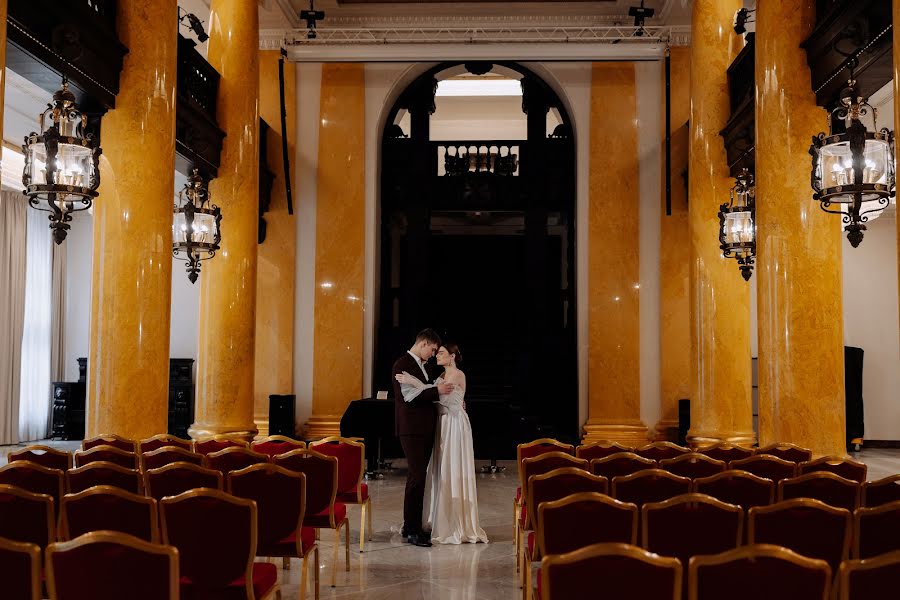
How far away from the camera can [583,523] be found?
409 centimetres

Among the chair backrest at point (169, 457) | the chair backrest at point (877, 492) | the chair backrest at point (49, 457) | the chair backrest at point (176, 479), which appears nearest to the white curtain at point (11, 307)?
the chair backrest at point (49, 457)

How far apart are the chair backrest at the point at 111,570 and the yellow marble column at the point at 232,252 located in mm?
6726

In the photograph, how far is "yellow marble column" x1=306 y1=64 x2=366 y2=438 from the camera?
14.4 metres

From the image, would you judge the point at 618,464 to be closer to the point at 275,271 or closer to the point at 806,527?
the point at 806,527

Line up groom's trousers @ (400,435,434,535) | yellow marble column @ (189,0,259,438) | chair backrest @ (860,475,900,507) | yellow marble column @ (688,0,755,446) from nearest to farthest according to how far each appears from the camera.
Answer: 1. chair backrest @ (860,475,900,507)
2. groom's trousers @ (400,435,434,535)
3. yellow marble column @ (688,0,755,446)
4. yellow marble column @ (189,0,259,438)

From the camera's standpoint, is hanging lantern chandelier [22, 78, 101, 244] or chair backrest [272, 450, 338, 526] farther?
hanging lantern chandelier [22, 78, 101, 244]

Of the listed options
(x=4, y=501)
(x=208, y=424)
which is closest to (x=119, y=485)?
(x=4, y=501)

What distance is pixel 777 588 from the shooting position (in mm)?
2930

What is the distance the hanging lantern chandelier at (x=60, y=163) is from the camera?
6.58 metres

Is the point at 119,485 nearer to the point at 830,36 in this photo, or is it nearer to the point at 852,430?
the point at 830,36

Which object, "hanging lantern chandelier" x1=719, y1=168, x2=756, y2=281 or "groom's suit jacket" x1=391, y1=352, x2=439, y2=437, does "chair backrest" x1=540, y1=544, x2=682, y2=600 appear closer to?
"groom's suit jacket" x1=391, y1=352, x2=439, y2=437

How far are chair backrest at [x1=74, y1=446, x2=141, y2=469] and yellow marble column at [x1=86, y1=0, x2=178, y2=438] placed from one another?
1.65m

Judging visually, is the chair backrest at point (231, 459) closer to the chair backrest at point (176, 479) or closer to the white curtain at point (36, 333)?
the chair backrest at point (176, 479)

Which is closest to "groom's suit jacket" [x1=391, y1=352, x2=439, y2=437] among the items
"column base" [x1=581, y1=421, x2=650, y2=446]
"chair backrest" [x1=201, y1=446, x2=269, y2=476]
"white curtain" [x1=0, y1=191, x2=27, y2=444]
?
"chair backrest" [x1=201, y1=446, x2=269, y2=476]
